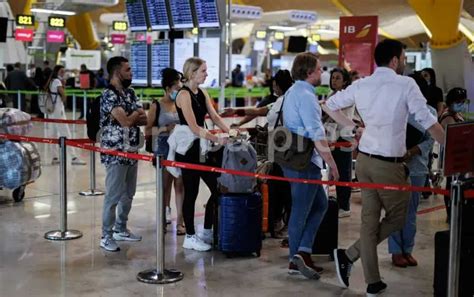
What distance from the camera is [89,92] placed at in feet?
62.9

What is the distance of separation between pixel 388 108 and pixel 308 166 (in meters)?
0.86

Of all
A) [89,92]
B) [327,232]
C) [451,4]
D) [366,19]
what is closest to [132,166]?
[327,232]

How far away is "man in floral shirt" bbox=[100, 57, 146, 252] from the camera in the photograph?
18.1 ft

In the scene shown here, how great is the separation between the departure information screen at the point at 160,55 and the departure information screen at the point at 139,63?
17 cm

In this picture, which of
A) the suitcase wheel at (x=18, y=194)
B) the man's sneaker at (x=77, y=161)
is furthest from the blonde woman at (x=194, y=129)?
the man's sneaker at (x=77, y=161)

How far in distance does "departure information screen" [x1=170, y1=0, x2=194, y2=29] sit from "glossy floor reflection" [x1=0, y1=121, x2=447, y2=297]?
302 centimetres

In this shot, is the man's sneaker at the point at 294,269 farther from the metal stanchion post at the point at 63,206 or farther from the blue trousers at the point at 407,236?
the metal stanchion post at the point at 63,206

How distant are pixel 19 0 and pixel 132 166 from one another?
2462cm

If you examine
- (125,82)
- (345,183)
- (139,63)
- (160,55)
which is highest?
(160,55)

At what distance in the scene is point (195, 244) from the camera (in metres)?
5.72

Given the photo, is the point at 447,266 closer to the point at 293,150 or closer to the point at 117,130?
the point at 293,150

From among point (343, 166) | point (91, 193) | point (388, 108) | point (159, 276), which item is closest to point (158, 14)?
point (91, 193)

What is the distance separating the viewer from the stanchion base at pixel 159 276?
16.0ft

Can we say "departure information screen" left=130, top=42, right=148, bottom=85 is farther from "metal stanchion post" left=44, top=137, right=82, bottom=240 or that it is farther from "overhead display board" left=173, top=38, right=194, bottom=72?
"metal stanchion post" left=44, top=137, right=82, bottom=240
